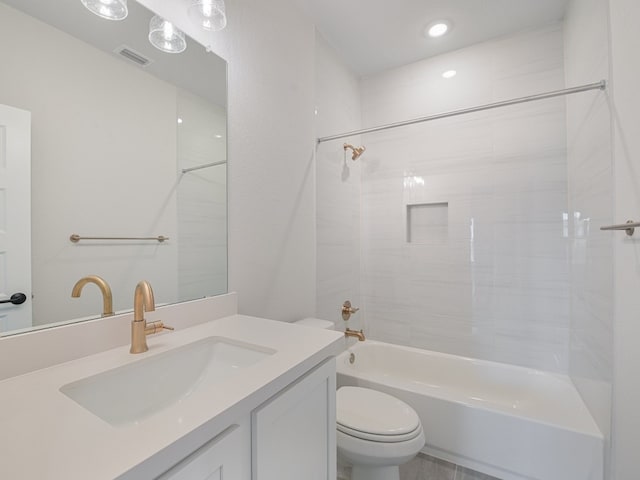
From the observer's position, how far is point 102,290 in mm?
848

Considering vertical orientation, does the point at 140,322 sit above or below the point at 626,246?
below

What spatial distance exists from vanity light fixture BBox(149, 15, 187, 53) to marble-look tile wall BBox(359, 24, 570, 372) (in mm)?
1721

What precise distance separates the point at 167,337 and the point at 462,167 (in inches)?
85.2

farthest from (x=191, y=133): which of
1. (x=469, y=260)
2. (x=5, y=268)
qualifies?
(x=469, y=260)

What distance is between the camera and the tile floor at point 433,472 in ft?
4.99

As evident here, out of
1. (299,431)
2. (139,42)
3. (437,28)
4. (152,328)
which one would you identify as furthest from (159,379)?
(437,28)

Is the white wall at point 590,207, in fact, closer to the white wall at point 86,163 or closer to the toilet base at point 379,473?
the toilet base at point 379,473

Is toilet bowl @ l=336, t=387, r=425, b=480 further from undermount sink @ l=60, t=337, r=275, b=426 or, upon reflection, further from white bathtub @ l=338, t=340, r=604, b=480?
undermount sink @ l=60, t=337, r=275, b=426

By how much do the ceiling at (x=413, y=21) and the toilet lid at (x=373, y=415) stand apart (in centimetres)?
227

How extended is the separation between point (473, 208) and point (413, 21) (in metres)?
1.33

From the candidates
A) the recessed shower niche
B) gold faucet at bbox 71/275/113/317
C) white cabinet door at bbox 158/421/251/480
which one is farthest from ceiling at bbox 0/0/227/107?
the recessed shower niche

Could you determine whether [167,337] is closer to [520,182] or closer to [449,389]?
[449,389]

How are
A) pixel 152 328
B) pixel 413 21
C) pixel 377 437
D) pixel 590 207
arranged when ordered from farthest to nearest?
pixel 413 21 < pixel 590 207 < pixel 377 437 < pixel 152 328

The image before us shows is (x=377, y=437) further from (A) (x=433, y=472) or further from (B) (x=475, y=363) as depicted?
(B) (x=475, y=363)
